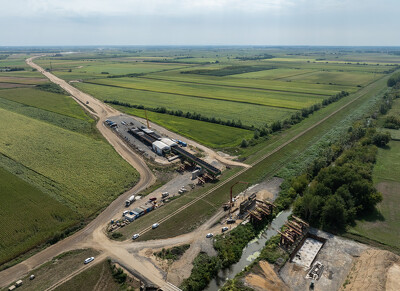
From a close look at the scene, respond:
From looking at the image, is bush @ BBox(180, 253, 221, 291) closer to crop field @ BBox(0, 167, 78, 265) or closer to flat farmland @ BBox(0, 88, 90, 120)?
crop field @ BBox(0, 167, 78, 265)

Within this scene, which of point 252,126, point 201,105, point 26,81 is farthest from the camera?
point 26,81

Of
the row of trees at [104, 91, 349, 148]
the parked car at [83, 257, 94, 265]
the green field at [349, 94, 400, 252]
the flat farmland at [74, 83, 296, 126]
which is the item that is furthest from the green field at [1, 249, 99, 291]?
the flat farmland at [74, 83, 296, 126]

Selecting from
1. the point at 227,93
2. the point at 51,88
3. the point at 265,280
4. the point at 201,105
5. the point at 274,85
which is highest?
the point at 274,85

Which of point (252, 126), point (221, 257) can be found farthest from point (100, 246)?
point (252, 126)

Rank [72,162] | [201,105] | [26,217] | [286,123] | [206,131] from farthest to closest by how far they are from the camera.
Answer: [201,105], [286,123], [206,131], [72,162], [26,217]

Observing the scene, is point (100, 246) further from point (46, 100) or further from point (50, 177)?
point (46, 100)

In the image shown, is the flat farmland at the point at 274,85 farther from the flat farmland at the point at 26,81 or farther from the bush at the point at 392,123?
the flat farmland at the point at 26,81
